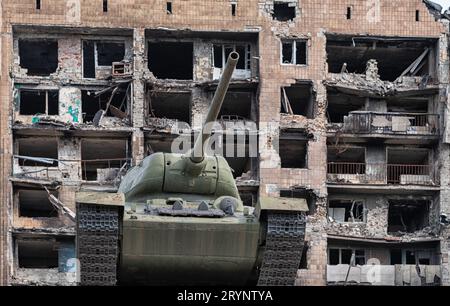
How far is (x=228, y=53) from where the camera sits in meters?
65.1

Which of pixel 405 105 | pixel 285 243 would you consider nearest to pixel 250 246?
pixel 285 243

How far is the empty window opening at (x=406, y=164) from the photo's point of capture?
65.8m

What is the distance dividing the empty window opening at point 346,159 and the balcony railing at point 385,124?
4.03 feet

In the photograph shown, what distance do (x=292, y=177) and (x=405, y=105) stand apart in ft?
→ 23.3


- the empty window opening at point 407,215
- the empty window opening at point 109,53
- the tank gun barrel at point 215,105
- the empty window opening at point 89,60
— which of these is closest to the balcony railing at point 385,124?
the empty window opening at point 407,215

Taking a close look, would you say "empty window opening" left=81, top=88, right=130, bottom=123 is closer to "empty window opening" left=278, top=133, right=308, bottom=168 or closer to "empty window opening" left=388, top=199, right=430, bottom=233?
"empty window opening" left=278, top=133, right=308, bottom=168

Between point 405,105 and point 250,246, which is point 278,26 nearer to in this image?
point 405,105

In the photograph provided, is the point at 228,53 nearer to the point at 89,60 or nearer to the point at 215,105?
the point at 89,60

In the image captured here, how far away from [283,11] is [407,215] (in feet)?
33.7

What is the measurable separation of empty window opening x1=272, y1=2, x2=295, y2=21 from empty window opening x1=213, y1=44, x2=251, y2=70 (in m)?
1.77

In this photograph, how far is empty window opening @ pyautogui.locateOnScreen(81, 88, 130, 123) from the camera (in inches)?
2564

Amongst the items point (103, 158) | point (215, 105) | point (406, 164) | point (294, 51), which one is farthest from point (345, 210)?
point (215, 105)

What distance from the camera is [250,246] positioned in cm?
3716

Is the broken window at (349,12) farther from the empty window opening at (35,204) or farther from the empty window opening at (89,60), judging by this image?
the empty window opening at (35,204)
